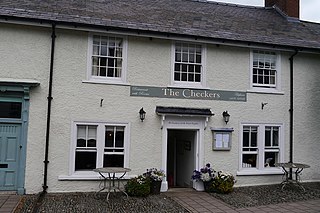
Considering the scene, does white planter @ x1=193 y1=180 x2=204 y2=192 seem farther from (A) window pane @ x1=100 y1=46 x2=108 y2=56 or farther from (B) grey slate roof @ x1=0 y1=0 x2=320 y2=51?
(A) window pane @ x1=100 y1=46 x2=108 y2=56

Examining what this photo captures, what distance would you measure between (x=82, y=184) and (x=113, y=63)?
13.7 feet

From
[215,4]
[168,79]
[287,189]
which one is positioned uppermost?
[215,4]

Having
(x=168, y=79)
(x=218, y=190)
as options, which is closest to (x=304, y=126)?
(x=218, y=190)

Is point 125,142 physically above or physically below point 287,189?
above

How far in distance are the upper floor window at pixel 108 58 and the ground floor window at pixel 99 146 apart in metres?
1.66

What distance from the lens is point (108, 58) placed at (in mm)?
11055

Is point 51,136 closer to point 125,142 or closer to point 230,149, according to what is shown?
point 125,142

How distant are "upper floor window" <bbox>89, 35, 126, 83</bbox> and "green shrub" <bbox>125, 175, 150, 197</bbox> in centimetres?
339

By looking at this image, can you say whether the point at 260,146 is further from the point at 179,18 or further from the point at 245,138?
the point at 179,18

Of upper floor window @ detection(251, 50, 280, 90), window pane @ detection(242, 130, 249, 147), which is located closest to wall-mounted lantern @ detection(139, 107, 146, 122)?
window pane @ detection(242, 130, 249, 147)

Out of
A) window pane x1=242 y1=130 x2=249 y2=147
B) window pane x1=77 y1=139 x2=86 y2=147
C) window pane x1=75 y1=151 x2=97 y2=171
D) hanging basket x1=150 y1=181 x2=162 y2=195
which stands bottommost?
hanging basket x1=150 y1=181 x2=162 y2=195

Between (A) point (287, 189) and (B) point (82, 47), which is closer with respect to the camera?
(B) point (82, 47)

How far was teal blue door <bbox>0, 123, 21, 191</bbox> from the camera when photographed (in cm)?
995

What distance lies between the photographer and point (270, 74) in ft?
41.9
